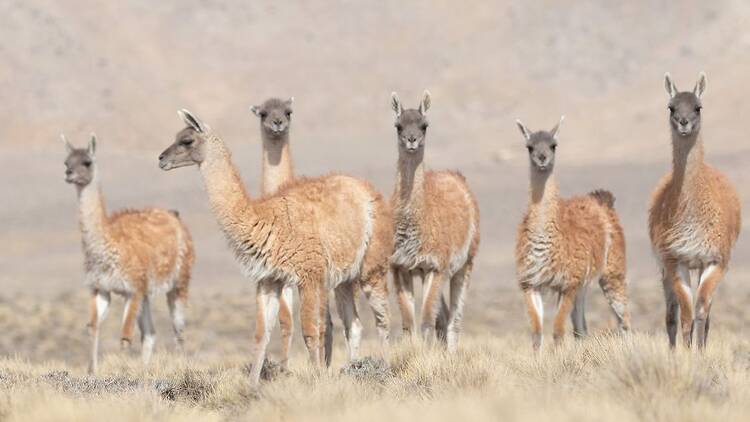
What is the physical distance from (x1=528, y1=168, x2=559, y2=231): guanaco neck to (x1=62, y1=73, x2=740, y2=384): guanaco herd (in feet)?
0.04

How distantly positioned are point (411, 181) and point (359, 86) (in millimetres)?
67027

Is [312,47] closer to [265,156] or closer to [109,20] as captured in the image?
[109,20]

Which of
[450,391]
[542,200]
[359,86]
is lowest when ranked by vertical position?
[450,391]

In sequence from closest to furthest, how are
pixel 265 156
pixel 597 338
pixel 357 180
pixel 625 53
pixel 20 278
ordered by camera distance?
pixel 597 338 < pixel 357 180 < pixel 265 156 < pixel 20 278 < pixel 625 53

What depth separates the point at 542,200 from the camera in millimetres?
11953

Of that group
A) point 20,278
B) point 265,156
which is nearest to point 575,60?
point 20,278

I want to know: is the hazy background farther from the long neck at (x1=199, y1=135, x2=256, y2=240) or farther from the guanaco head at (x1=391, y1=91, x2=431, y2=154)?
the long neck at (x1=199, y1=135, x2=256, y2=240)

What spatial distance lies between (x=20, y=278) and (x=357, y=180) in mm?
33726

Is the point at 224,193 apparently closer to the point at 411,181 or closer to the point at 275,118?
the point at 411,181

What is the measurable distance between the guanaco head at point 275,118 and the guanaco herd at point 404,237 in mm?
16

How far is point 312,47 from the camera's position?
81.9m

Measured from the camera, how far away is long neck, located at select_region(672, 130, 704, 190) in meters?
11.2

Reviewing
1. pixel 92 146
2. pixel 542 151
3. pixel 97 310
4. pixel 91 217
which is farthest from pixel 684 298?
pixel 92 146

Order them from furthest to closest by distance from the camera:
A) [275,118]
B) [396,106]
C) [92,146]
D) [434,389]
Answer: [92,146] < [275,118] < [396,106] < [434,389]
